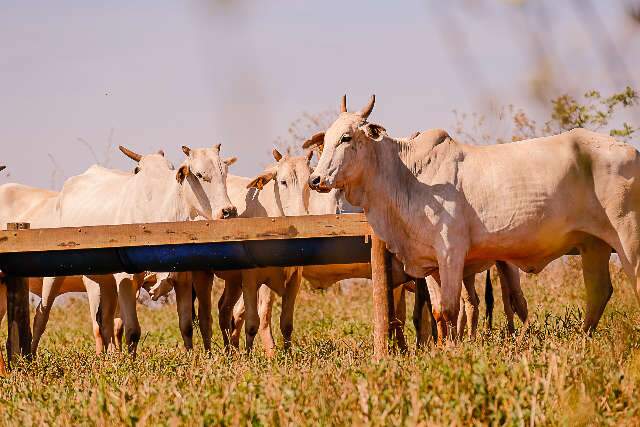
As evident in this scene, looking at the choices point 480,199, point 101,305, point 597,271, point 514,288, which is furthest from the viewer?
point 101,305

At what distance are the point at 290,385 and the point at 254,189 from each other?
6667mm

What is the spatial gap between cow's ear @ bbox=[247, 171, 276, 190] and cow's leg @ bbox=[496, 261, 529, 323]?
2.51 meters

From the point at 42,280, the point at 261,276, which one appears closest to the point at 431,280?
the point at 261,276

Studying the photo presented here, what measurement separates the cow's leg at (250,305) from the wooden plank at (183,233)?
3.07 m

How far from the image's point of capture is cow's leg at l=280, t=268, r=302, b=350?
461 inches

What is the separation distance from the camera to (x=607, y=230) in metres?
8.39

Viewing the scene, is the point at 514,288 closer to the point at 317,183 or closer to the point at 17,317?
the point at 317,183

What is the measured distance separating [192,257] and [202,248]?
123 mm

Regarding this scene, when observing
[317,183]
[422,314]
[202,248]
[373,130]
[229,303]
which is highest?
[373,130]

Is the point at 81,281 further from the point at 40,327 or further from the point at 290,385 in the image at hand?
the point at 290,385

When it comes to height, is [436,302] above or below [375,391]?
above

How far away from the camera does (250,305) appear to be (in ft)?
38.0

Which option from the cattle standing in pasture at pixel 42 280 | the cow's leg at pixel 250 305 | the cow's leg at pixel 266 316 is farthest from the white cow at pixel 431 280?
the cattle standing in pasture at pixel 42 280

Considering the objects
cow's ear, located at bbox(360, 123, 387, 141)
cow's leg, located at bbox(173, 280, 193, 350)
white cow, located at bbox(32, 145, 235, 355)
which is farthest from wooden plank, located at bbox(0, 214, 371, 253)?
cow's leg, located at bbox(173, 280, 193, 350)
